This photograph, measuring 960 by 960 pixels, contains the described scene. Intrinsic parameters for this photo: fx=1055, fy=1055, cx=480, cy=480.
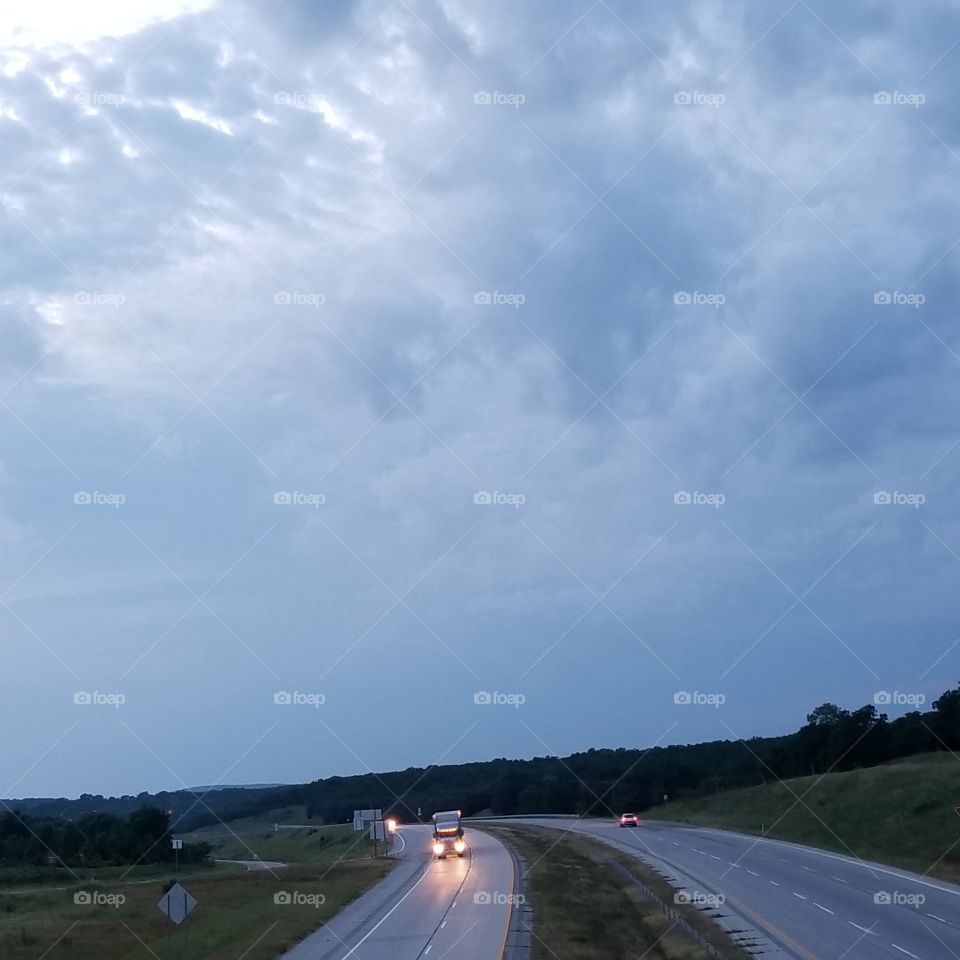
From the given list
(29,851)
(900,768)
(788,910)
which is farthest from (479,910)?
(29,851)

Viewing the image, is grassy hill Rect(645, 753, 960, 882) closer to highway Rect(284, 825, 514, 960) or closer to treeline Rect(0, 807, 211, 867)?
highway Rect(284, 825, 514, 960)

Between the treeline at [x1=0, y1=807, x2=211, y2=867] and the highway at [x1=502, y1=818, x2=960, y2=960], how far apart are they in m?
49.7

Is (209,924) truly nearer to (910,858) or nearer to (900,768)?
(910,858)

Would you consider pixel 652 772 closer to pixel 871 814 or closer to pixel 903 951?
pixel 871 814

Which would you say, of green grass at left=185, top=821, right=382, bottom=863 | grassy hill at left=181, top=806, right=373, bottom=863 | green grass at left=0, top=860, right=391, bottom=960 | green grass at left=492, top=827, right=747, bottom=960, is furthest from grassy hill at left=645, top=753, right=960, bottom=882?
grassy hill at left=181, top=806, right=373, bottom=863

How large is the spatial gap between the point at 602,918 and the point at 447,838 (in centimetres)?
3363

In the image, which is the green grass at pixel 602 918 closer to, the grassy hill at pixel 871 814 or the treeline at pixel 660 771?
the grassy hill at pixel 871 814

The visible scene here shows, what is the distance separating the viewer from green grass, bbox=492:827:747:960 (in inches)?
830

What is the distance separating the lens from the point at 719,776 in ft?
400

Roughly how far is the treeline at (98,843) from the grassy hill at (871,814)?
4323 centimetres

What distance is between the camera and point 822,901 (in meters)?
27.8

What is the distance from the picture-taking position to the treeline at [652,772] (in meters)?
107

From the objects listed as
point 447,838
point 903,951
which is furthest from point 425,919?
point 447,838

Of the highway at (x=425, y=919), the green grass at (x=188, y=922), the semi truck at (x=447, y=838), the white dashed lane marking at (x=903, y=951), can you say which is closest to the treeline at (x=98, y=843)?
the semi truck at (x=447, y=838)
